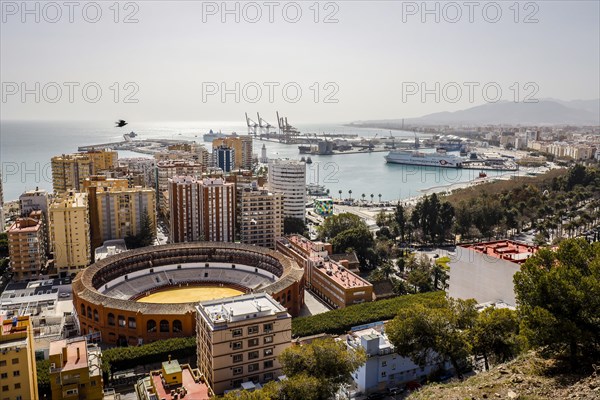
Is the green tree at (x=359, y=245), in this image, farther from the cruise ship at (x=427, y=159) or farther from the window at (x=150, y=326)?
the cruise ship at (x=427, y=159)

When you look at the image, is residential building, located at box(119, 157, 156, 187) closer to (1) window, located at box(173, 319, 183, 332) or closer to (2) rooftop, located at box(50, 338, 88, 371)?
(1) window, located at box(173, 319, 183, 332)

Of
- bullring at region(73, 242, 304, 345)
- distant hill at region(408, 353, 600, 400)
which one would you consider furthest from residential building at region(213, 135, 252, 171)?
distant hill at region(408, 353, 600, 400)

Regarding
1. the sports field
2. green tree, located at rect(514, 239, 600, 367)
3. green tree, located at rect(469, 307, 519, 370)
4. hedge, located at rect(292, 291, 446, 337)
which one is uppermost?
green tree, located at rect(514, 239, 600, 367)

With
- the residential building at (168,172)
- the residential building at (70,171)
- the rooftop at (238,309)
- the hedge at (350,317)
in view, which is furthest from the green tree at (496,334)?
the residential building at (70,171)

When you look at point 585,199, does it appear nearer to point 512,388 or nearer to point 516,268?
point 516,268

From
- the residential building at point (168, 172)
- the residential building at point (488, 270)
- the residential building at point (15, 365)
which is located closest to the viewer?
the residential building at point (15, 365)

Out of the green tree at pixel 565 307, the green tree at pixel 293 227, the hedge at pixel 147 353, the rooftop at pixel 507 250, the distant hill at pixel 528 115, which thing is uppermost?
the distant hill at pixel 528 115
